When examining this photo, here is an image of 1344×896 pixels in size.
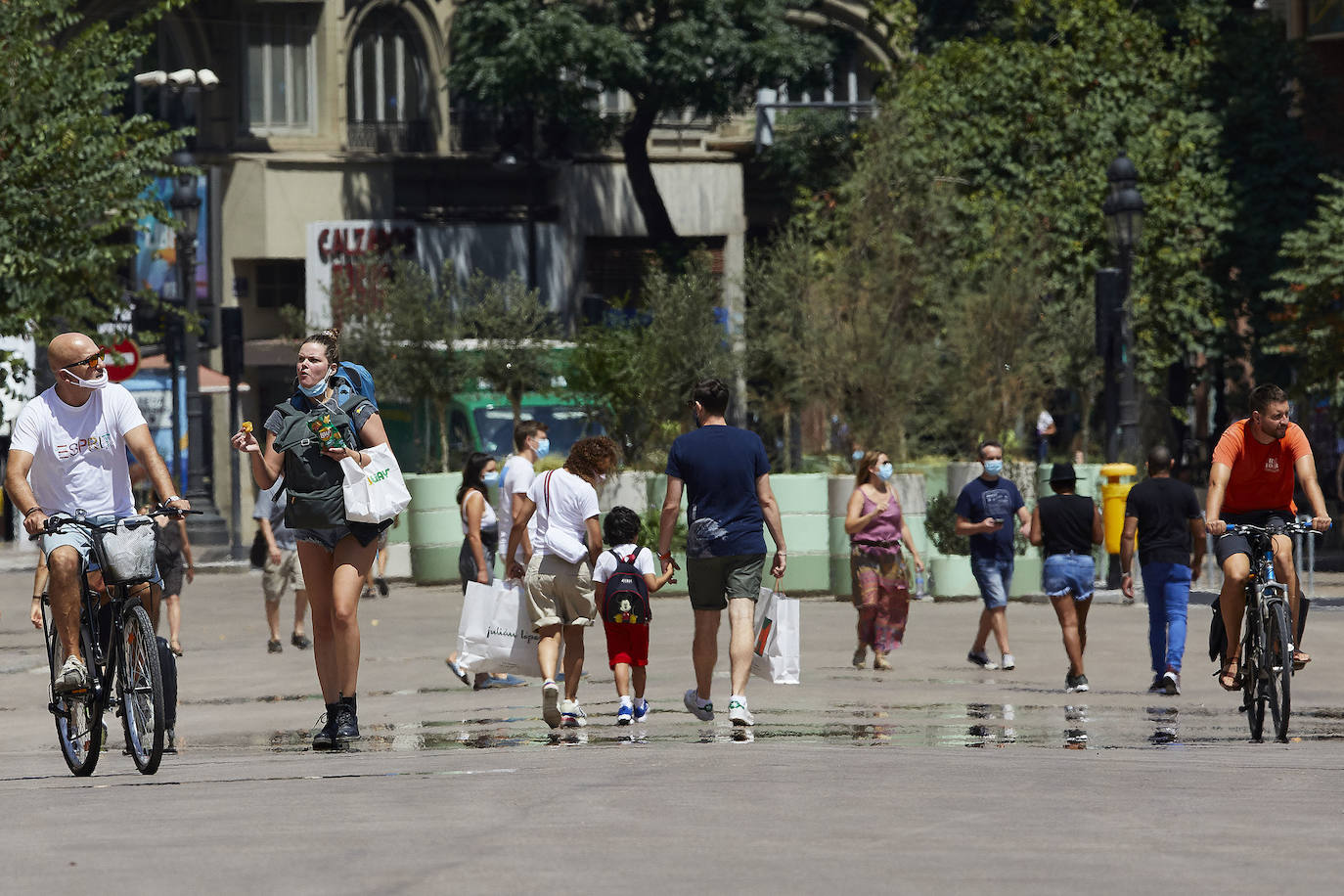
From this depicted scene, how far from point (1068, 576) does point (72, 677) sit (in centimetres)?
768

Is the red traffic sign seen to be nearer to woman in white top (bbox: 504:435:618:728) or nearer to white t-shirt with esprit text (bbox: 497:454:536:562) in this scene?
white t-shirt with esprit text (bbox: 497:454:536:562)

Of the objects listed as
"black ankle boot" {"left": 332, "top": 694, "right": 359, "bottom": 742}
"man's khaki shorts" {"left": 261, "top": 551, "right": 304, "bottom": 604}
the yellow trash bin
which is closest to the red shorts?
"black ankle boot" {"left": 332, "top": 694, "right": 359, "bottom": 742}

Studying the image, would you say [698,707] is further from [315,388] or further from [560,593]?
[315,388]

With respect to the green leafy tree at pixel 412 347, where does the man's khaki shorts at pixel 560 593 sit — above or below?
below

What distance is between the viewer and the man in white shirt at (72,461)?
379 inches

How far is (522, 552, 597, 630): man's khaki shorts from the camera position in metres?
12.8

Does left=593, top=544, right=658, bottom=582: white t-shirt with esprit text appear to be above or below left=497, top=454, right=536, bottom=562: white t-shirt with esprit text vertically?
below

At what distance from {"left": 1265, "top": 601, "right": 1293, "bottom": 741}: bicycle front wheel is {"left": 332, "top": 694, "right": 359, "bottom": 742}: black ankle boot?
4.22 metres

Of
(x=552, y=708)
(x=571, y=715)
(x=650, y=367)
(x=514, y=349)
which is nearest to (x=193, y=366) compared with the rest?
(x=514, y=349)

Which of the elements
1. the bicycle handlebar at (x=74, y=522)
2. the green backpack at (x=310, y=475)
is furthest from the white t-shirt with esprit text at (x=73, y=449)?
the green backpack at (x=310, y=475)

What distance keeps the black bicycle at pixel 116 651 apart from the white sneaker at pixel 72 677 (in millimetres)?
22

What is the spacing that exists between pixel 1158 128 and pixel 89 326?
1816 centimetres

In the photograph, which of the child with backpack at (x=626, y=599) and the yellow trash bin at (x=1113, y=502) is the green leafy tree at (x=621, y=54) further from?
the child with backpack at (x=626, y=599)

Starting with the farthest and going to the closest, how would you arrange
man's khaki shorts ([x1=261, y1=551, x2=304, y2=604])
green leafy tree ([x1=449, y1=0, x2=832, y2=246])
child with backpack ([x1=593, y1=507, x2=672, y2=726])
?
green leafy tree ([x1=449, y1=0, x2=832, y2=246])
man's khaki shorts ([x1=261, y1=551, x2=304, y2=604])
child with backpack ([x1=593, y1=507, x2=672, y2=726])
